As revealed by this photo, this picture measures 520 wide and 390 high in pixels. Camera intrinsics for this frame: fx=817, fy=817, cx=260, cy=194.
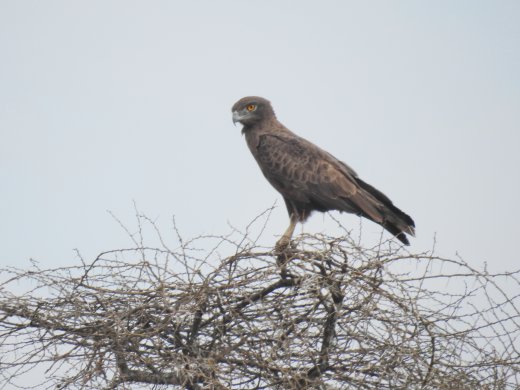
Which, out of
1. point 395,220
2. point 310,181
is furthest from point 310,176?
point 395,220

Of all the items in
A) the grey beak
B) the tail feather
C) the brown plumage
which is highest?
the grey beak

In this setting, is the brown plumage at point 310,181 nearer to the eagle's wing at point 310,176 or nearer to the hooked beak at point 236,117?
the eagle's wing at point 310,176

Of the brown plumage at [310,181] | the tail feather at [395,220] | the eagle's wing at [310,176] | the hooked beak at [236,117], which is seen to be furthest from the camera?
the hooked beak at [236,117]

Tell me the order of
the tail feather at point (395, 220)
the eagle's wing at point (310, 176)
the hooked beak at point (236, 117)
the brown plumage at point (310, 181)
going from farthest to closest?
1. the hooked beak at point (236, 117)
2. the eagle's wing at point (310, 176)
3. the brown plumage at point (310, 181)
4. the tail feather at point (395, 220)

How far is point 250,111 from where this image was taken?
29.5ft

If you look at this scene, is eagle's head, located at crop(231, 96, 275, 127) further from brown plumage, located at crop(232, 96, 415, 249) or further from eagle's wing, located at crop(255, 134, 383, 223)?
eagle's wing, located at crop(255, 134, 383, 223)

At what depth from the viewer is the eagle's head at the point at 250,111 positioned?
353 inches

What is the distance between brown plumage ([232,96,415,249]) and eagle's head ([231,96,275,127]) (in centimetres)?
14

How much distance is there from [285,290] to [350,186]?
2758mm

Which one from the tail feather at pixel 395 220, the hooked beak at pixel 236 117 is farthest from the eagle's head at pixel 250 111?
the tail feather at pixel 395 220

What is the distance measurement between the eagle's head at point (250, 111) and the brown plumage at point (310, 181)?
0.47 feet

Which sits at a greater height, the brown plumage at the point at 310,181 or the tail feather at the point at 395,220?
the brown plumage at the point at 310,181

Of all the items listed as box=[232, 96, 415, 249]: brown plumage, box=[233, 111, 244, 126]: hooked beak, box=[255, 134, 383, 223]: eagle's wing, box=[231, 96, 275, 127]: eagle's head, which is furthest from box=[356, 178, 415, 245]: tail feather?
box=[233, 111, 244, 126]: hooked beak

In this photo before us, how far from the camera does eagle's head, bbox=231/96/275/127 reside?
8969 mm
